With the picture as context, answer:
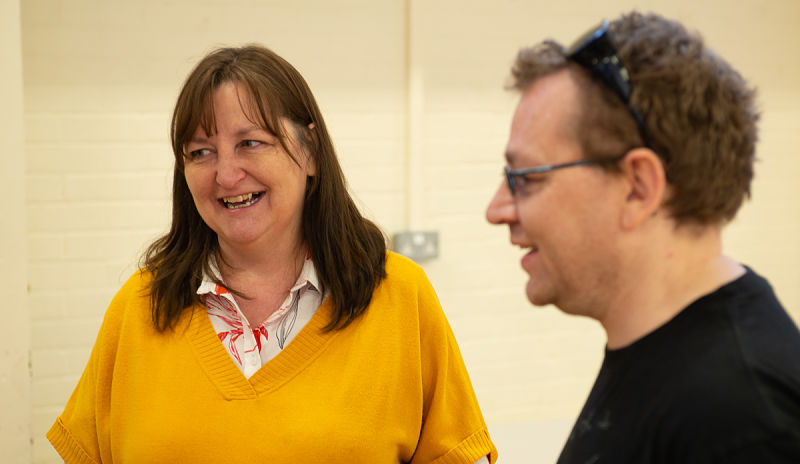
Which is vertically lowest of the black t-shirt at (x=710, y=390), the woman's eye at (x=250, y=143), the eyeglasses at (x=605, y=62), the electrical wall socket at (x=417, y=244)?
the electrical wall socket at (x=417, y=244)

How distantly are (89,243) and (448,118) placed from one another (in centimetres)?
153

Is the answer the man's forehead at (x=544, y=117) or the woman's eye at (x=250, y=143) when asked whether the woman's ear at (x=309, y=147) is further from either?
the man's forehead at (x=544, y=117)

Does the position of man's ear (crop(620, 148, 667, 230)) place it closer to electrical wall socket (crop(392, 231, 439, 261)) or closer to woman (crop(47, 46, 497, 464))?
woman (crop(47, 46, 497, 464))

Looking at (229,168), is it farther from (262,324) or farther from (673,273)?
(673,273)

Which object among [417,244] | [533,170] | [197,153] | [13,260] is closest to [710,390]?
[533,170]

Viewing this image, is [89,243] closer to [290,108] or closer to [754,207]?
[290,108]

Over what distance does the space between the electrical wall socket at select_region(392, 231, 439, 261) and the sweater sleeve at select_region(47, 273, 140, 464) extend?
1746 millimetres

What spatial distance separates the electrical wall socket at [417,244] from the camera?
3.15 metres

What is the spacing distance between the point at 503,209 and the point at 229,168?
0.65 meters

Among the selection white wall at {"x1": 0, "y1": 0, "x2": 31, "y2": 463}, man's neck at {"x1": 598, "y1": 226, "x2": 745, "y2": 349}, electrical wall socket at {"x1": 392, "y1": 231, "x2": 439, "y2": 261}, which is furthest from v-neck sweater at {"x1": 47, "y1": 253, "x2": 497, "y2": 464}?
electrical wall socket at {"x1": 392, "y1": 231, "x2": 439, "y2": 261}

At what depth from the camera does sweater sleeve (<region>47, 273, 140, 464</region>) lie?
1.46 meters

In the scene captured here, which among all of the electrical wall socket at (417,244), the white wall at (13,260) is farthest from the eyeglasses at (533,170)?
the electrical wall socket at (417,244)

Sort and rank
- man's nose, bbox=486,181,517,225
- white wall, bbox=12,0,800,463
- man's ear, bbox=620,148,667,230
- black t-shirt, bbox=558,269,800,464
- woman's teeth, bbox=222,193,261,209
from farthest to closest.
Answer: white wall, bbox=12,0,800,463, woman's teeth, bbox=222,193,261,209, man's nose, bbox=486,181,517,225, man's ear, bbox=620,148,667,230, black t-shirt, bbox=558,269,800,464

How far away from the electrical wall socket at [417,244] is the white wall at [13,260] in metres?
1.46
